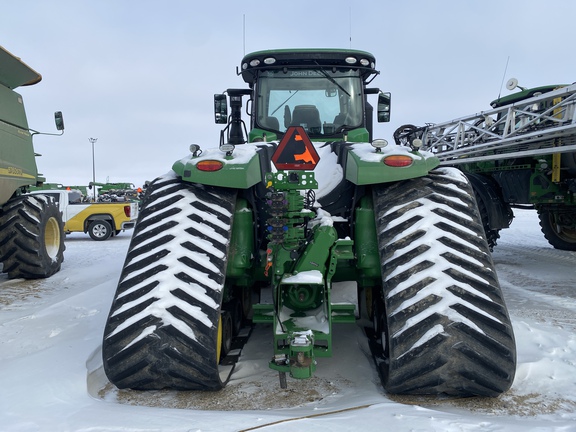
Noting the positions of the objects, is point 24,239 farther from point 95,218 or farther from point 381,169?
point 95,218

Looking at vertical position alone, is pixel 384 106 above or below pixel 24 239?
above

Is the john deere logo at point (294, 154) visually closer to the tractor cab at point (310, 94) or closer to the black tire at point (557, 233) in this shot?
the tractor cab at point (310, 94)

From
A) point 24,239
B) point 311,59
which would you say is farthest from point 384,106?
point 24,239

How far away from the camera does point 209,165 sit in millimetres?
3160

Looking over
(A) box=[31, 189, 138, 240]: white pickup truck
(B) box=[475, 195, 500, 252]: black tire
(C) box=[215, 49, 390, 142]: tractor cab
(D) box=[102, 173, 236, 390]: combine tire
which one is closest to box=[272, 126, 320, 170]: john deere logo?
(D) box=[102, 173, 236, 390]: combine tire

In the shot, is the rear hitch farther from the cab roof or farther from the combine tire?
the cab roof

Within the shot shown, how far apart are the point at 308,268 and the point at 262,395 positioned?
2.69 feet

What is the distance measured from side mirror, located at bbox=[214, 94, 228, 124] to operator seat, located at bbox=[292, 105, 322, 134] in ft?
3.38

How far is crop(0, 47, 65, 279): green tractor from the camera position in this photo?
728 centimetres

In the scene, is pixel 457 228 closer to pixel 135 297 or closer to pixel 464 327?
pixel 464 327

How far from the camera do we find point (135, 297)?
2.81 metres

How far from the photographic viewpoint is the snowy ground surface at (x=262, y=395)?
2389mm

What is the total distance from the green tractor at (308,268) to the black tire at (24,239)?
4.91 metres

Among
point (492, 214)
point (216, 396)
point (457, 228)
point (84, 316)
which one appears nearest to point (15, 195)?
point (84, 316)
